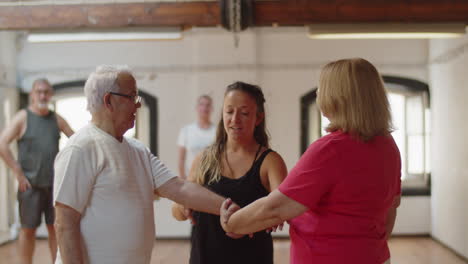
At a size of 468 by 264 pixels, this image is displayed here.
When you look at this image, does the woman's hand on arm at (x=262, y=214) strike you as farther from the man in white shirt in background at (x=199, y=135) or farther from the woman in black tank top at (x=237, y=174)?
the man in white shirt in background at (x=199, y=135)

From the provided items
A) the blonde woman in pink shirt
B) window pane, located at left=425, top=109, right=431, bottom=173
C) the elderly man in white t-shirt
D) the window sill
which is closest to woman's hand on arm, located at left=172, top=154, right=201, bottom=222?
the elderly man in white t-shirt

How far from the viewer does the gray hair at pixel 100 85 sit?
194 centimetres

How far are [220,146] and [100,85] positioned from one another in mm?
807

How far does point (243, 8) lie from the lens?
4.76m

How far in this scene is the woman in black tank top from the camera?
2361 millimetres

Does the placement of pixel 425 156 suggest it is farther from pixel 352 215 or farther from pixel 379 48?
pixel 352 215

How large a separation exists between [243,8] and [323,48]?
301 centimetres

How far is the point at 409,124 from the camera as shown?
779 cm

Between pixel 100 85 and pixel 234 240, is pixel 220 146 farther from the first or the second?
pixel 100 85

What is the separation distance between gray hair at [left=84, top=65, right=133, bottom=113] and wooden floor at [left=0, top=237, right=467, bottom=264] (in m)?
4.41

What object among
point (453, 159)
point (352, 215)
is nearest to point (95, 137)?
point (352, 215)

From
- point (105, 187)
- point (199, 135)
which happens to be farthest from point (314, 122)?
point (105, 187)

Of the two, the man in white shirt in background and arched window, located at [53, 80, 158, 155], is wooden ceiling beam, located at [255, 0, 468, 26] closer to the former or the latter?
the man in white shirt in background

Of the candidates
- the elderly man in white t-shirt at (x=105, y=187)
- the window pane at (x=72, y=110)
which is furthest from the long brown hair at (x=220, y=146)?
the window pane at (x=72, y=110)
